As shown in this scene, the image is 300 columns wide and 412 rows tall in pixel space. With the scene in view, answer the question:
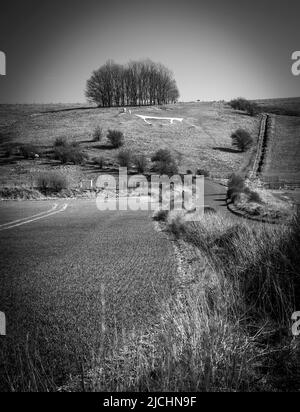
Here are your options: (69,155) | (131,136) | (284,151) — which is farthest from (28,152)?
(284,151)

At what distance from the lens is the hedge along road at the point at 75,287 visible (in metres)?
2.87

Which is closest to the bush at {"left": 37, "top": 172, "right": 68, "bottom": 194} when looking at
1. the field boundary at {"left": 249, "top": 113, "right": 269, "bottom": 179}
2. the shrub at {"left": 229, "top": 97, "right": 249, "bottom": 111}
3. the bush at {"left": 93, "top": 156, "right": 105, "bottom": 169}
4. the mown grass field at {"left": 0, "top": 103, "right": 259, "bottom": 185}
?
the mown grass field at {"left": 0, "top": 103, "right": 259, "bottom": 185}

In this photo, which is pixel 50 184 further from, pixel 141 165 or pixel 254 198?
pixel 254 198

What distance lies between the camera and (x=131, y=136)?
4922cm

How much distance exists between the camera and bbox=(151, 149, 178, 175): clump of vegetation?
1350 inches

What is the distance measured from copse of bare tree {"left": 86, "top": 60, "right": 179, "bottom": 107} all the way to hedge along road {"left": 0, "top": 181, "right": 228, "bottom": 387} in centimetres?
8995

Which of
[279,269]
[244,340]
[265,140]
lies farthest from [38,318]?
[265,140]

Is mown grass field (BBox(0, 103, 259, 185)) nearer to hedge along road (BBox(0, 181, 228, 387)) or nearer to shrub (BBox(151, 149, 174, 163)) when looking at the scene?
shrub (BBox(151, 149, 174, 163))

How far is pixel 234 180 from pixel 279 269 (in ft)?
61.9

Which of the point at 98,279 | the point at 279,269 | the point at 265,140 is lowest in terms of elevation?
the point at 98,279

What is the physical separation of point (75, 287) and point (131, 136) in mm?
46892

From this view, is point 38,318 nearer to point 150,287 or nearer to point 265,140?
point 150,287
